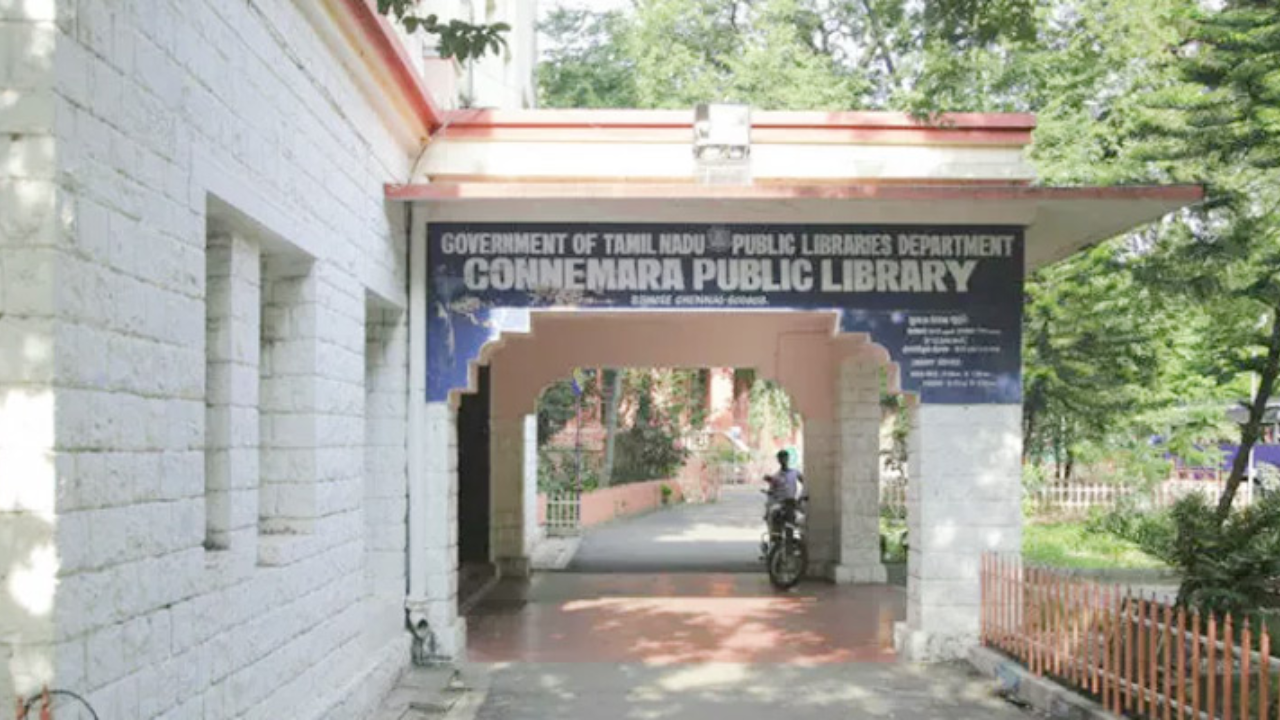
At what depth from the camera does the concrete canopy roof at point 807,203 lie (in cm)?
917

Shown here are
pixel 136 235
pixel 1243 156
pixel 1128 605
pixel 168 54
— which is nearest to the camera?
pixel 136 235

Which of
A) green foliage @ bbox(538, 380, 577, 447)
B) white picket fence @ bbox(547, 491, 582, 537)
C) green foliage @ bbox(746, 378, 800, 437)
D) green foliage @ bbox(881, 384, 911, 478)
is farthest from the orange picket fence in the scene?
green foliage @ bbox(746, 378, 800, 437)

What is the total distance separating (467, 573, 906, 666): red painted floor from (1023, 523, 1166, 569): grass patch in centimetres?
320

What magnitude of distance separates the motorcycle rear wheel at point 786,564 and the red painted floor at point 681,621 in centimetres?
16

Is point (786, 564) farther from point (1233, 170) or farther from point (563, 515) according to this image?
point (563, 515)

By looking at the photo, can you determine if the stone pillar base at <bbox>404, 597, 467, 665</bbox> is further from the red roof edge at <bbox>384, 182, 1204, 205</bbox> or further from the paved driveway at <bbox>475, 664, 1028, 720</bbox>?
the red roof edge at <bbox>384, 182, 1204, 205</bbox>

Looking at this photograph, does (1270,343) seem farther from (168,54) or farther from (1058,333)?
(168,54)

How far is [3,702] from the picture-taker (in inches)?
139

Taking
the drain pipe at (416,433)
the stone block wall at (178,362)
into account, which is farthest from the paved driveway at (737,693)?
the stone block wall at (178,362)

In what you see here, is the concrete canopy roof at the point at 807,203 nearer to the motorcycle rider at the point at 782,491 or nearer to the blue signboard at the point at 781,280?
the blue signboard at the point at 781,280

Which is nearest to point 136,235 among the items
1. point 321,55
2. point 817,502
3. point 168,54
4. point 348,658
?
point 168,54

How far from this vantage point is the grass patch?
16281mm

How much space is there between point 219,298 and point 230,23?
1196mm

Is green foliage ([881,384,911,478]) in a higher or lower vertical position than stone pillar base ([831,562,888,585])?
higher
